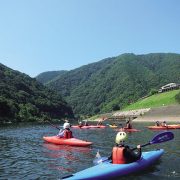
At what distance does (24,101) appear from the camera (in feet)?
452

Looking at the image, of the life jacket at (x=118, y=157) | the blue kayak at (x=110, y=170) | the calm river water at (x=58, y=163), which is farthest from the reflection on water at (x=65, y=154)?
the life jacket at (x=118, y=157)

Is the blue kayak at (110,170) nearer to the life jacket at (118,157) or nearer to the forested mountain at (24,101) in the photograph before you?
the life jacket at (118,157)

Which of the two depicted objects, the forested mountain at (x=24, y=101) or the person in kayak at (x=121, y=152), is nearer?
the person in kayak at (x=121, y=152)

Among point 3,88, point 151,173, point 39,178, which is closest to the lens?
point 39,178

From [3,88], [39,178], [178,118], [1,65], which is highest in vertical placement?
[1,65]

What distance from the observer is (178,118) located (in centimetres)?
8294

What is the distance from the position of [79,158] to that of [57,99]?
167275 millimetres

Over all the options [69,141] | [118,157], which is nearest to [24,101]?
[69,141]

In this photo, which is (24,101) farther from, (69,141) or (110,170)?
(110,170)

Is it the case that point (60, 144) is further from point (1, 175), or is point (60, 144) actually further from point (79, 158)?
point (1, 175)

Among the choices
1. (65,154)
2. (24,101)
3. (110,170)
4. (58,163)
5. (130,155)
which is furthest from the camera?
(24,101)

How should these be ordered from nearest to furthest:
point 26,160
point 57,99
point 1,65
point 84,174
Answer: point 84,174, point 26,160, point 1,65, point 57,99

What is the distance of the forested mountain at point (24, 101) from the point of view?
10169 cm

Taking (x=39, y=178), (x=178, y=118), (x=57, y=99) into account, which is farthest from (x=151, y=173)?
(x=57, y=99)
